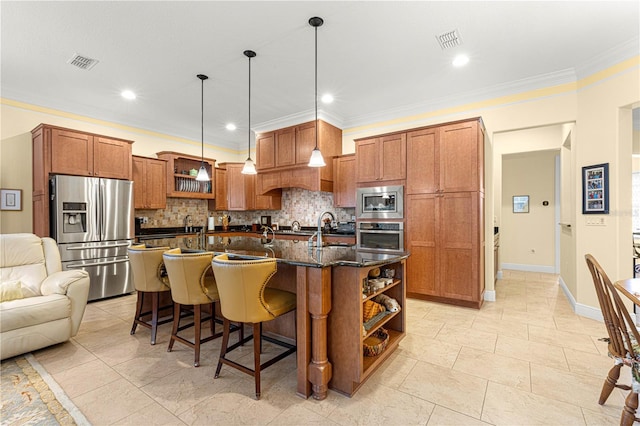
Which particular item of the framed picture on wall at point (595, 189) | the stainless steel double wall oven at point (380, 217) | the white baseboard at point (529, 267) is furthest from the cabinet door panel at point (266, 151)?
the white baseboard at point (529, 267)

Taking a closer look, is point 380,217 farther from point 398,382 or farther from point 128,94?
point 128,94

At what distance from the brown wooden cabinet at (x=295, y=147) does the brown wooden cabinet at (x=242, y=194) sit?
2.45 feet

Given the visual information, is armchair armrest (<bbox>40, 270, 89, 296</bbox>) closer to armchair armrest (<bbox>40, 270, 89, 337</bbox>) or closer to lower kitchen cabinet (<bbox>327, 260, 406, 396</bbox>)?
armchair armrest (<bbox>40, 270, 89, 337</bbox>)

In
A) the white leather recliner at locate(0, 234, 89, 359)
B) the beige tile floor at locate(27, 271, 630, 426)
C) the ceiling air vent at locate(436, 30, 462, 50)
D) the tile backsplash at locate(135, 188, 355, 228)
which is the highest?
the ceiling air vent at locate(436, 30, 462, 50)

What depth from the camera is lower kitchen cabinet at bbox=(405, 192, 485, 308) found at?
12.2 feet

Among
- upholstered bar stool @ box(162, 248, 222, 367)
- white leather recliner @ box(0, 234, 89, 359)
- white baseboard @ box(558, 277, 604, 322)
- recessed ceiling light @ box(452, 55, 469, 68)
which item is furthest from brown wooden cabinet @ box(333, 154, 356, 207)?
white leather recliner @ box(0, 234, 89, 359)

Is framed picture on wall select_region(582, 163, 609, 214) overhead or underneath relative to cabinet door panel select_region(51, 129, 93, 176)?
underneath

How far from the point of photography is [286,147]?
17.8 feet

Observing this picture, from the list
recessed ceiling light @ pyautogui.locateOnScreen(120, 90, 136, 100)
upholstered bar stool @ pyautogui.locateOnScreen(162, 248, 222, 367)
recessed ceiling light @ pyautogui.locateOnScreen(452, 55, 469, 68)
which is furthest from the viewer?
recessed ceiling light @ pyautogui.locateOnScreen(120, 90, 136, 100)

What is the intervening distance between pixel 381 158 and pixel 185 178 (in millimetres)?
3918

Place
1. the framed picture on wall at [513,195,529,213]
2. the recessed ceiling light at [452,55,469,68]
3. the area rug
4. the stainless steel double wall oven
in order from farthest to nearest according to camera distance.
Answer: the framed picture on wall at [513,195,529,213] < the stainless steel double wall oven < the recessed ceiling light at [452,55,469,68] < the area rug

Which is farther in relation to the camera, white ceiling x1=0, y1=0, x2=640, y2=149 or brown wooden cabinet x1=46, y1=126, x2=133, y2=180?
brown wooden cabinet x1=46, y1=126, x2=133, y2=180

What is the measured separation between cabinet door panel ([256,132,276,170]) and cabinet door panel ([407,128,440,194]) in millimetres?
2618

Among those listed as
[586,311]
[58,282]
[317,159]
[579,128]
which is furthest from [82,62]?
[586,311]
